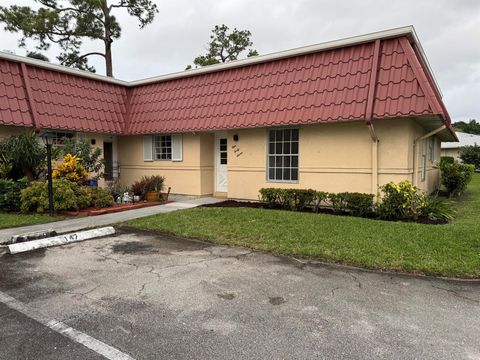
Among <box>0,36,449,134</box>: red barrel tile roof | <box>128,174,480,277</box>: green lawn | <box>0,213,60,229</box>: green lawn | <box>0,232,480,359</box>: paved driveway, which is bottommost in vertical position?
<box>0,232,480,359</box>: paved driveway

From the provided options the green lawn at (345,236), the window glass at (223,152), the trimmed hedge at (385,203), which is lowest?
the green lawn at (345,236)

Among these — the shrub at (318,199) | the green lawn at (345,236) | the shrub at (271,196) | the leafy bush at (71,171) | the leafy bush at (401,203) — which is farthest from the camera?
the leafy bush at (71,171)

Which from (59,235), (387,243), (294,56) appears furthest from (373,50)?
(59,235)

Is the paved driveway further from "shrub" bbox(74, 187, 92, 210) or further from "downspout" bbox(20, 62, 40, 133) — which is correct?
"downspout" bbox(20, 62, 40, 133)

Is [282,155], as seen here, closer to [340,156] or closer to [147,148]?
[340,156]

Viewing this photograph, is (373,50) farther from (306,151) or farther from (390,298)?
(390,298)

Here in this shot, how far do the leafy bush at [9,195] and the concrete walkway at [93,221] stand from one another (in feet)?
6.44

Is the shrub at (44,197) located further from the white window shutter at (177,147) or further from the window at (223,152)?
the window at (223,152)

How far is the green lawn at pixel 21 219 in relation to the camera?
26.3 feet

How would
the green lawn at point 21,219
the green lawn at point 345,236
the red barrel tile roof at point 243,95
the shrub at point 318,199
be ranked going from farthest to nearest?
1. the shrub at point 318,199
2. the red barrel tile roof at point 243,95
3. the green lawn at point 21,219
4. the green lawn at point 345,236

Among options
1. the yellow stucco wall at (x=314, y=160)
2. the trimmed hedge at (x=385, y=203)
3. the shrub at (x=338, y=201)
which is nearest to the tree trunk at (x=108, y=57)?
the yellow stucco wall at (x=314, y=160)

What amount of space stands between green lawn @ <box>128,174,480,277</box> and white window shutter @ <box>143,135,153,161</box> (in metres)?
5.57

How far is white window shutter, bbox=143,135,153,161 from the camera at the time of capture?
14195 mm

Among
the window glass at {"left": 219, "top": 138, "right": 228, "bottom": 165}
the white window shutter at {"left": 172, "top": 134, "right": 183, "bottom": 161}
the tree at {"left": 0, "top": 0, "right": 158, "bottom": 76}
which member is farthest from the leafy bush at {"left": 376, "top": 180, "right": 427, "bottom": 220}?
the tree at {"left": 0, "top": 0, "right": 158, "bottom": 76}
